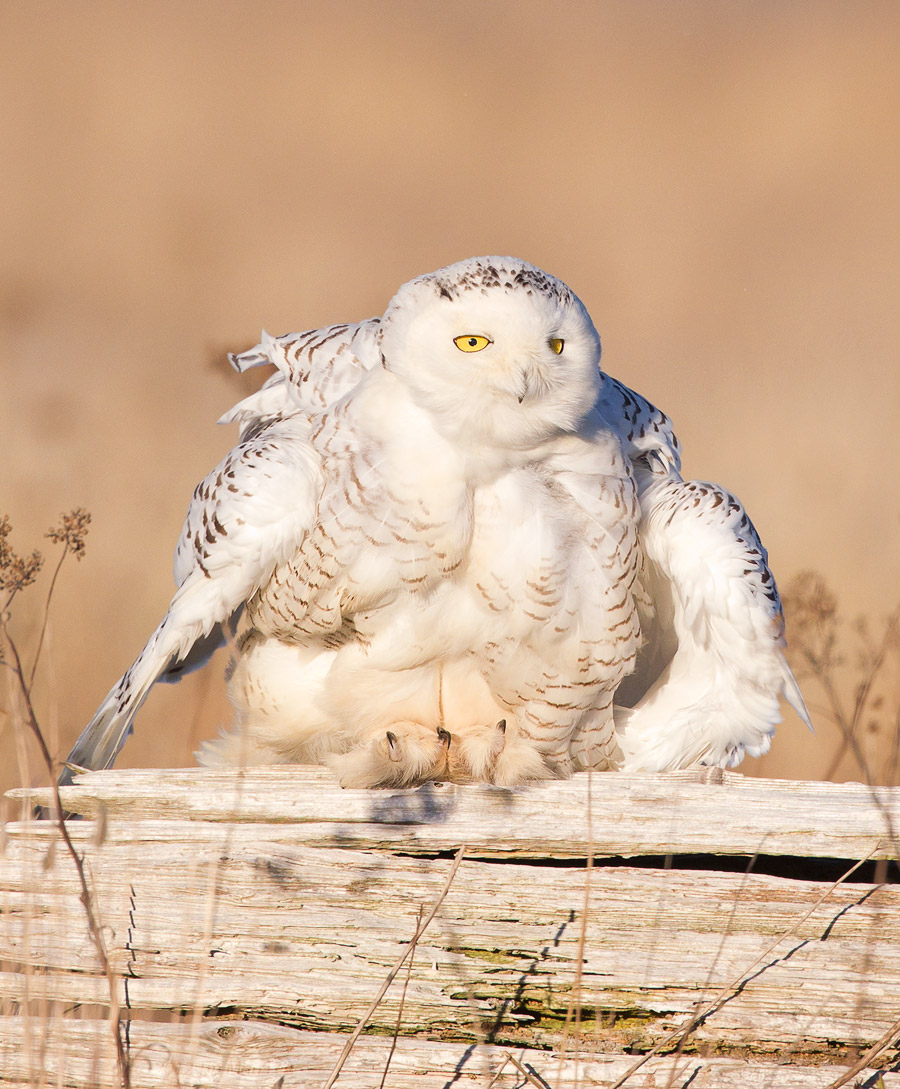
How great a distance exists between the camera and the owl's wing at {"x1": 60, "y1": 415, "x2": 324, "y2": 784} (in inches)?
118

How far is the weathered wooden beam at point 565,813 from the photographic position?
2.65m

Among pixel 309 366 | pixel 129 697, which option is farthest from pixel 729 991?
pixel 309 366

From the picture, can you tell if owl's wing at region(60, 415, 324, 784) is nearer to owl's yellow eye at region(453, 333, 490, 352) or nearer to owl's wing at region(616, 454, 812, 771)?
owl's yellow eye at region(453, 333, 490, 352)

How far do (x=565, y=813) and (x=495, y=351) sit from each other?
111 centimetres

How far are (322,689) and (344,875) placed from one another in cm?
72

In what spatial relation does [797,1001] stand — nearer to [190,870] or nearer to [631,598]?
[631,598]

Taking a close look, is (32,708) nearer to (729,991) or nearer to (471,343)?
(471,343)

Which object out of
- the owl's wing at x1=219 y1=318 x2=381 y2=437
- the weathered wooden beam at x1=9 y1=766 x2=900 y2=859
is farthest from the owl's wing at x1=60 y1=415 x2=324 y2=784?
the weathered wooden beam at x1=9 y1=766 x2=900 y2=859

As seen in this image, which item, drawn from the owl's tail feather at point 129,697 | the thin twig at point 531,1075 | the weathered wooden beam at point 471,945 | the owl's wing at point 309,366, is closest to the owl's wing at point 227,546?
the owl's tail feather at point 129,697

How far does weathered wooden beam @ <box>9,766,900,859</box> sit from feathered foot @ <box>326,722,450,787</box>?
3.6 inches

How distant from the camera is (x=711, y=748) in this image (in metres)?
3.35

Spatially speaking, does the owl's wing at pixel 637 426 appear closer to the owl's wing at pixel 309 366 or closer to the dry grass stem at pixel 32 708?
the owl's wing at pixel 309 366

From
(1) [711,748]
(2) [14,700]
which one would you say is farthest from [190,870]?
(1) [711,748]

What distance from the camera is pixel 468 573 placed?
9.64 feet
